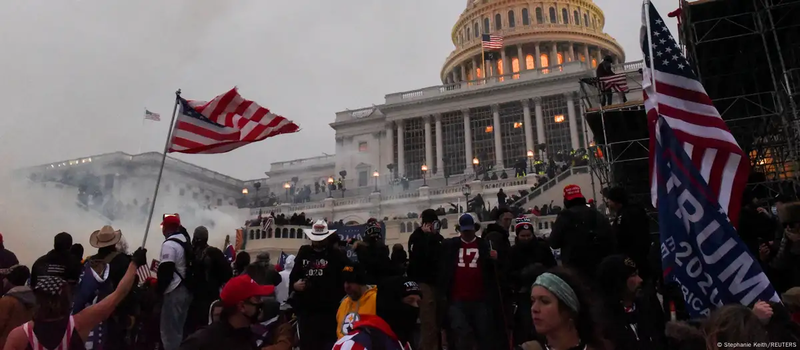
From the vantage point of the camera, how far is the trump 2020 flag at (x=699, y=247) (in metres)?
4.29

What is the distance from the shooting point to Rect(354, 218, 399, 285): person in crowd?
7.48 meters

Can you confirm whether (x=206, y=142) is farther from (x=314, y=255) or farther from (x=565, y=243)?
(x=565, y=243)

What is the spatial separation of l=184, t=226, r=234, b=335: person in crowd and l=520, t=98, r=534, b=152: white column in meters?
49.2

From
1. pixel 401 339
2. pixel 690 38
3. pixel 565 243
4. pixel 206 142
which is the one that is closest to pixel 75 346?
pixel 401 339

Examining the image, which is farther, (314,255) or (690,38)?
(690,38)

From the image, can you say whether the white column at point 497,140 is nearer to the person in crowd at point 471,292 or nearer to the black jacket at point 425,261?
the black jacket at point 425,261

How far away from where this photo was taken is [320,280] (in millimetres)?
6648

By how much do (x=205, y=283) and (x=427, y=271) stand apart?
2972mm

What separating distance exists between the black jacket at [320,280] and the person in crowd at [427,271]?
1166 millimetres

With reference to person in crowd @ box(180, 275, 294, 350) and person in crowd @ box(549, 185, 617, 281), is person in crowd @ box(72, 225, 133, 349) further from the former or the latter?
person in crowd @ box(549, 185, 617, 281)

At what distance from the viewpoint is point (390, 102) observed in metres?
61.2

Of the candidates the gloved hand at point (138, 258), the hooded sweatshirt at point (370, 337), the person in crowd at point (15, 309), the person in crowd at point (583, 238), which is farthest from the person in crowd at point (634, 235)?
the person in crowd at point (15, 309)

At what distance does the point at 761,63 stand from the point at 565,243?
13.4 m

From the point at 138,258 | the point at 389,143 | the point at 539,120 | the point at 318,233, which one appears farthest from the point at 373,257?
the point at 389,143
